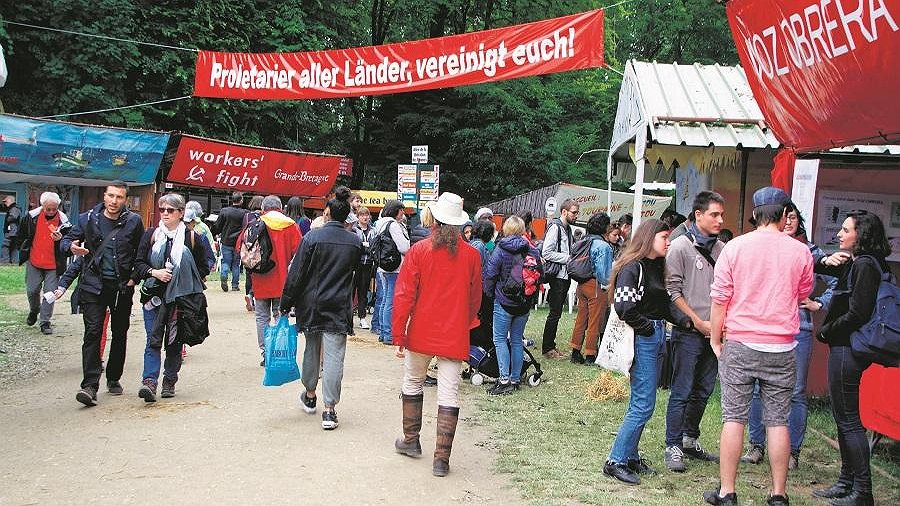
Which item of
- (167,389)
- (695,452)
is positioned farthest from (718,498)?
(167,389)

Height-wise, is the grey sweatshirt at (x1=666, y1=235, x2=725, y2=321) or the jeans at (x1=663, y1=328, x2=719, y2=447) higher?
the grey sweatshirt at (x1=666, y1=235, x2=725, y2=321)

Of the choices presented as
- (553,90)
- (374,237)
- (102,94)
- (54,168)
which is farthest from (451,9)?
(374,237)

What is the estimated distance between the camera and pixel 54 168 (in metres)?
19.8

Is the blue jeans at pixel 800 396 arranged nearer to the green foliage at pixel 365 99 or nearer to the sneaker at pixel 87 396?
the sneaker at pixel 87 396

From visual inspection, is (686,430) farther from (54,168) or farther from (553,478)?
(54,168)

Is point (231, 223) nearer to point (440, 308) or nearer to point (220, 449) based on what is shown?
point (220, 449)

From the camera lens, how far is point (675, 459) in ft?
18.9

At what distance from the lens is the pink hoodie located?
4637 mm

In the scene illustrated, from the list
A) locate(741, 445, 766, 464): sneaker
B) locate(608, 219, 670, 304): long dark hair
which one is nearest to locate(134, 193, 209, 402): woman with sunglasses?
locate(608, 219, 670, 304): long dark hair

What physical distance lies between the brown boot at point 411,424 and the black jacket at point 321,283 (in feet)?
3.57

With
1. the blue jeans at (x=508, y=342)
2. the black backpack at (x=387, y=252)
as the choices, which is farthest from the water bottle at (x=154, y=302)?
the black backpack at (x=387, y=252)

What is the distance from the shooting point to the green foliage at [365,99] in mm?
23609

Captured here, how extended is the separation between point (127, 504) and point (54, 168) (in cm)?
1768

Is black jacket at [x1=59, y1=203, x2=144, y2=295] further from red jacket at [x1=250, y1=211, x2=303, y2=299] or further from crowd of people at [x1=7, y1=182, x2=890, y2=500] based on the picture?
red jacket at [x1=250, y1=211, x2=303, y2=299]
